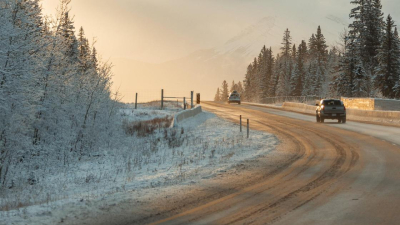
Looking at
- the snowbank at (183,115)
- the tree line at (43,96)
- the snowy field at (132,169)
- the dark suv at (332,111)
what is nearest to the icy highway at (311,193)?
the snowy field at (132,169)

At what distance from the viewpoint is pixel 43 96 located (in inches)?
578

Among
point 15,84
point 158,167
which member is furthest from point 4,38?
point 158,167

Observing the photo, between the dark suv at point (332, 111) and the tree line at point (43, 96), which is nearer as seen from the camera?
the tree line at point (43, 96)

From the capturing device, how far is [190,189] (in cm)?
815

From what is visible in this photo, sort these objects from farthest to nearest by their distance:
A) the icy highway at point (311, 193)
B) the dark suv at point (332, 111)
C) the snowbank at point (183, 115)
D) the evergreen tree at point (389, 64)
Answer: the evergreen tree at point (389, 64) → the dark suv at point (332, 111) → the snowbank at point (183, 115) → the icy highway at point (311, 193)

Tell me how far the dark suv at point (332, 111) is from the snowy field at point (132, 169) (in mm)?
8243

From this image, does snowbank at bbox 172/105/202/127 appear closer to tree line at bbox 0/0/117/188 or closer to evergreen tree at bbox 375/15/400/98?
tree line at bbox 0/0/117/188

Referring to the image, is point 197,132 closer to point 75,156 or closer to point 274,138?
point 274,138

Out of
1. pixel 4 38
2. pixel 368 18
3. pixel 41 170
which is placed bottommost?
pixel 41 170

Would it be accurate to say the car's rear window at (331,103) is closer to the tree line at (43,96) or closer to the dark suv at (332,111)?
the dark suv at (332,111)

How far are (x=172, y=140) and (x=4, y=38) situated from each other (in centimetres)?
1003

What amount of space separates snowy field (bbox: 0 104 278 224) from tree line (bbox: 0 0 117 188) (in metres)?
1.00

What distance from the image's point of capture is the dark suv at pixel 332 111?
26953mm

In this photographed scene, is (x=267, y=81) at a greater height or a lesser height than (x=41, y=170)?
greater
